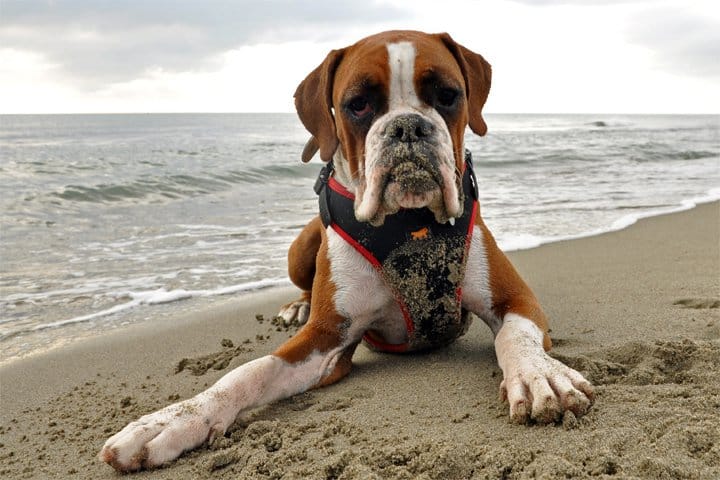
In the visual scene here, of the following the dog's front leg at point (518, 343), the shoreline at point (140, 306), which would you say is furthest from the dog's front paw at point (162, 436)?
the shoreline at point (140, 306)

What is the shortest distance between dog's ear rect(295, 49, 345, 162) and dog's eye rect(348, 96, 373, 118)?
287mm

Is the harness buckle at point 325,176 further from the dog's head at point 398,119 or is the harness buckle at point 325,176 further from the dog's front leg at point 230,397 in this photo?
the dog's front leg at point 230,397

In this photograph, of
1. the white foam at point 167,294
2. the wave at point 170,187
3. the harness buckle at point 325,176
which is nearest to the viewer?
the harness buckle at point 325,176

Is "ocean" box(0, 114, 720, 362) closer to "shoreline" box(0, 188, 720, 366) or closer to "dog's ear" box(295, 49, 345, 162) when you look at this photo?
"shoreline" box(0, 188, 720, 366)

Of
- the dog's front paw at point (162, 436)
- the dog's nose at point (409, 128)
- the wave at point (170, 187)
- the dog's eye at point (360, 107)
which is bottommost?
the dog's front paw at point (162, 436)

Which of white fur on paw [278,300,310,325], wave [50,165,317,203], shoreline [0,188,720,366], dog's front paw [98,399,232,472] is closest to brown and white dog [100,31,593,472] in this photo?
dog's front paw [98,399,232,472]

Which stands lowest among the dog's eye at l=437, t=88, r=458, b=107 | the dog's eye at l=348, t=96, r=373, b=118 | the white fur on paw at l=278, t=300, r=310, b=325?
the white fur on paw at l=278, t=300, r=310, b=325

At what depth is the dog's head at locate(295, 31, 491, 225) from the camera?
3176mm

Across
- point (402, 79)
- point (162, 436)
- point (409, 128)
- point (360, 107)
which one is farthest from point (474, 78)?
point (162, 436)

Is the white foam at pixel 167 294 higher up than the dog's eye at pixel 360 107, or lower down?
lower down

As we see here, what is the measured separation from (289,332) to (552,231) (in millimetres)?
4581

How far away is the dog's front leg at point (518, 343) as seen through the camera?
Answer: 2689mm

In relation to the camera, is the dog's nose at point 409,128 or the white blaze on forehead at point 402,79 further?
the white blaze on forehead at point 402,79

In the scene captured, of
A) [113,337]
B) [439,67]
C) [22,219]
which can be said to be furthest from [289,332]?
[22,219]
